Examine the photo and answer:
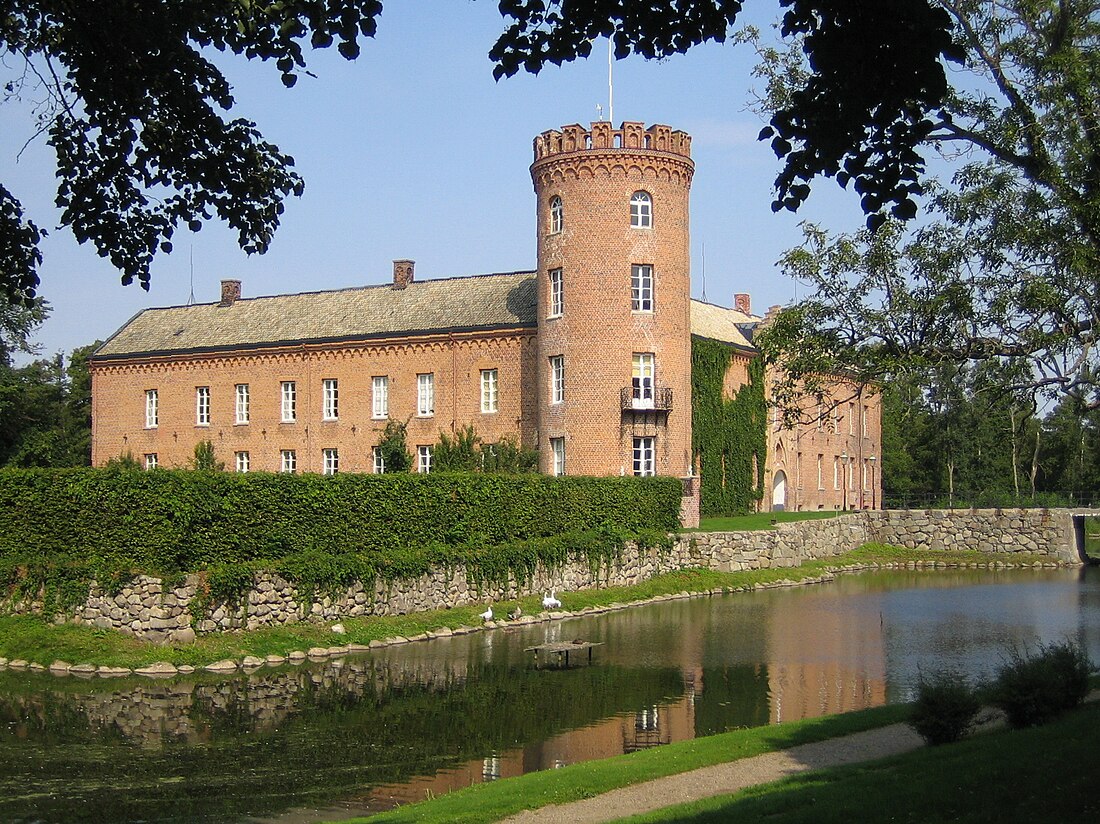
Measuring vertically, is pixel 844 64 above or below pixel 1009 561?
above

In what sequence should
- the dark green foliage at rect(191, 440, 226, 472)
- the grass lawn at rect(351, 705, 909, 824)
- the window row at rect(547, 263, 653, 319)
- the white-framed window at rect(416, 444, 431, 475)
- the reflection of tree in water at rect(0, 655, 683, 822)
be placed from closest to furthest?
the grass lawn at rect(351, 705, 909, 824)
the reflection of tree in water at rect(0, 655, 683, 822)
the window row at rect(547, 263, 653, 319)
the white-framed window at rect(416, 444, 431, 475)
the dark green foliage at rect(191, 440, 226, 472)

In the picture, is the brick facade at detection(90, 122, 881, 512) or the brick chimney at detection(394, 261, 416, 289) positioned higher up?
the brick chimney at detection(394, 261, 416, 289)

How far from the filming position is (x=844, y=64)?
25.1 feet

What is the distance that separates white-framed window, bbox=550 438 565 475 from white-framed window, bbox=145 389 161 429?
19.3 m

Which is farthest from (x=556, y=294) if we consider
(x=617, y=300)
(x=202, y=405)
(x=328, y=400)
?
(x=202, y=405)

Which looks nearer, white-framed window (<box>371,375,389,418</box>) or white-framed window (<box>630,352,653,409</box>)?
white-framed window (<box>630,352,653,409</box>)

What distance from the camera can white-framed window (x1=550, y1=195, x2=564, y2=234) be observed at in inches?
1629

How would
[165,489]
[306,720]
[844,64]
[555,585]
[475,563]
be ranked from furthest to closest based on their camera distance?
[555,585] → [475,563] → [165,489] → [306,720] → [844,64]

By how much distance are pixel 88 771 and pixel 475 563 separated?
15.1 meters

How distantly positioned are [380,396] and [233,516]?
23.1m

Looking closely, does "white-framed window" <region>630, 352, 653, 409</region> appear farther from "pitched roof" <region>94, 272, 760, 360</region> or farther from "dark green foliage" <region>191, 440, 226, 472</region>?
"dark green foliage" <region>191, 440, 226, 472</region>

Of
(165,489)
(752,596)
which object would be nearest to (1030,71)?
(165,489)

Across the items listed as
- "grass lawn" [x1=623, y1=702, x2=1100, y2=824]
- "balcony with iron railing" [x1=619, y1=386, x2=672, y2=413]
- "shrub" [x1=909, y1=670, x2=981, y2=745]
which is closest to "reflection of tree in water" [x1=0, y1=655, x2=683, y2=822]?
"grass lawn" [x1=623, y1=702, x2=1100, y2=824]

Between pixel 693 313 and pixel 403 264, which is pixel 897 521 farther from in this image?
pixel 403 264
